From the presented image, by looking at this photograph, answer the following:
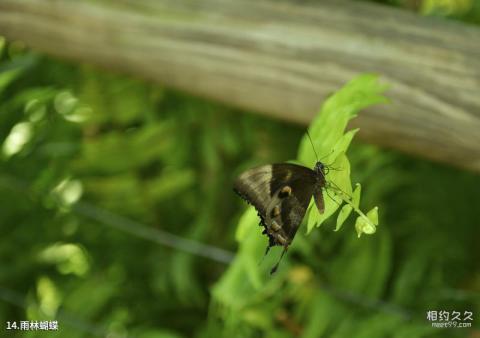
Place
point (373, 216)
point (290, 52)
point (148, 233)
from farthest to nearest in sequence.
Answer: point (148, 233) → point (290, 52) → point (373, 216)

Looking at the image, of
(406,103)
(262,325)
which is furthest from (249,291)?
(406,103)

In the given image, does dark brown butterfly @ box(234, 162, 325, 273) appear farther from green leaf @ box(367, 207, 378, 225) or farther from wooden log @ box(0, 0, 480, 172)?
wooden log @ box(0, 0, 480, 172)

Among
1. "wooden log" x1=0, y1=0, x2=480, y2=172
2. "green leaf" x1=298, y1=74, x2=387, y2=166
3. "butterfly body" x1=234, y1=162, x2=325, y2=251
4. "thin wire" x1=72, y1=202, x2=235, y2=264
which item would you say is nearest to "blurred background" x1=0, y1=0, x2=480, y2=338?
"thin wire" x1=72, y1=202, x2=235, y2=264

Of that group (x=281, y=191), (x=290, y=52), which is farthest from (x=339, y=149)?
(x=290, y=52)

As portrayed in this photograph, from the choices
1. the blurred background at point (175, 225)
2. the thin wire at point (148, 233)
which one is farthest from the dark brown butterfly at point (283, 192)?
the thin wire at point (148, 233)

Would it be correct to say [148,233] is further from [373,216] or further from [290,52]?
[373,216]

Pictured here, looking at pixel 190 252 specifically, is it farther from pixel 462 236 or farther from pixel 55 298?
pixel 462 236
